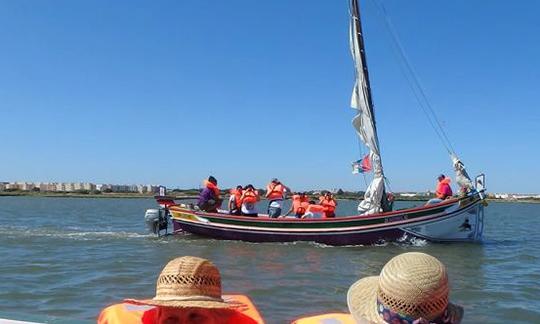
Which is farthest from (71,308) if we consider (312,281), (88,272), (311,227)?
(311,227)

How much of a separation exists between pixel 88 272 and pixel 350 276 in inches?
221

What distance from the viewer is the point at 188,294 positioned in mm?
2746

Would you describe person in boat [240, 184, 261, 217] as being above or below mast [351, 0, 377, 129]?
below

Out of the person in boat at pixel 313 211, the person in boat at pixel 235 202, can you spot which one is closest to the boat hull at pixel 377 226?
the person in boat at pixel 235 202

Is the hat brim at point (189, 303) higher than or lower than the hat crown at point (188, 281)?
lower

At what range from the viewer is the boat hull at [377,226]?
17453 millimetres

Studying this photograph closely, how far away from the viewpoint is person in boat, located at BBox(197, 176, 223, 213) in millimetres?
19781

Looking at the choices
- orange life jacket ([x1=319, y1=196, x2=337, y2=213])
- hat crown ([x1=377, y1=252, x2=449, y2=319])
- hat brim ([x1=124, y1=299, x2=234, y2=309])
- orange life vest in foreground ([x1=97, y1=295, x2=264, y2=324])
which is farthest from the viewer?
orange life jacket ([x1=319, y1=196, x2=337, y2=213])

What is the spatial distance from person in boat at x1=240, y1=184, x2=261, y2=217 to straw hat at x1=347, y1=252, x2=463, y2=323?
16659 millimetres

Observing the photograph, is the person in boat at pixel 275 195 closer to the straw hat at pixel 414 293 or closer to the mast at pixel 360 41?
the mast at pixel 360 41

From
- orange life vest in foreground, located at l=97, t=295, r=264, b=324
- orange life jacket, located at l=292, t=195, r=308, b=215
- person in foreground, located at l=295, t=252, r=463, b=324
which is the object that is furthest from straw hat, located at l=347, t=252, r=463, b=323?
orange life jacket, located at l=292, t=195, r=308, b=215

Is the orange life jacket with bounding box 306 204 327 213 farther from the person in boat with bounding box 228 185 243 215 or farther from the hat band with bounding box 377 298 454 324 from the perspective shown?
the hat band with bounding box 377 298 454 324

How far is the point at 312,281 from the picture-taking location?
36.9ft

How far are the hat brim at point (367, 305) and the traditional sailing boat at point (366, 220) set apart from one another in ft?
49.1
